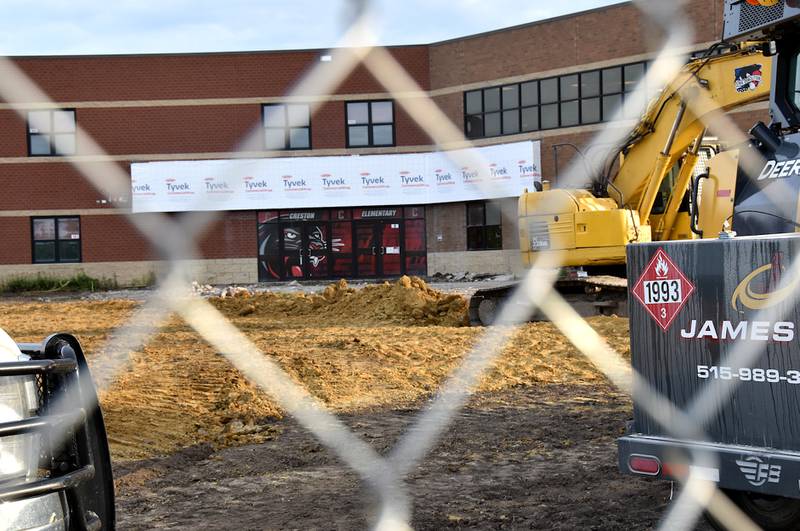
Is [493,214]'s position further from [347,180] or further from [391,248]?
[347,180]

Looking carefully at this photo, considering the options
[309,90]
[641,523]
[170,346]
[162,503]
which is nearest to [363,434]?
[162,503]

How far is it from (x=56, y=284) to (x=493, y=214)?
15891 millimetres

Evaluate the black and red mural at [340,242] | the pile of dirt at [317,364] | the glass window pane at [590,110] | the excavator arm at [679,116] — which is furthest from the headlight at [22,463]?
the black and red mural at [340,242]

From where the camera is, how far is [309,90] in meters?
2.99

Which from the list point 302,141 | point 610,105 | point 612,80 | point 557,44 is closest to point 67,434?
point 610,105

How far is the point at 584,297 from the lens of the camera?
15648 millimetres

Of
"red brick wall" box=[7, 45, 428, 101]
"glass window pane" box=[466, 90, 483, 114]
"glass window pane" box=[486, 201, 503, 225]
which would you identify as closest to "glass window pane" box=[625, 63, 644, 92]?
"glass window pane" box=[466, 90, 483, 114]

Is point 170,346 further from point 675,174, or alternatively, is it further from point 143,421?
point 675,174

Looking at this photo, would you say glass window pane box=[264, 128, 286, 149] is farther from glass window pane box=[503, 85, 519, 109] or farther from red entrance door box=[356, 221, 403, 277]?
red entrance door box=[356, 221, 403, 277]

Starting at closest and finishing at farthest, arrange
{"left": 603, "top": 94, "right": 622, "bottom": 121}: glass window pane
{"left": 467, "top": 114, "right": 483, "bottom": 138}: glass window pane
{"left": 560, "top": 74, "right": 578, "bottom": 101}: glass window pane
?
{"left": 603, "top": 94, "right": 622, "bottom": 121}: glass window pane → {"left": 560, "top": 74, "right": 578, "bottom": 101}: glass window pane → {"left": 467, "top": 114, "right": 483, "bottom": 138}: glass window pane

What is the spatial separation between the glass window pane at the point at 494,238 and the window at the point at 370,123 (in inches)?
196

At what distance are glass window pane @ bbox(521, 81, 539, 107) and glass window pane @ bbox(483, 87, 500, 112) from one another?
3.26ft

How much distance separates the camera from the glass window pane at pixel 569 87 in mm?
30266

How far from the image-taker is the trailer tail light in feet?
12.4
